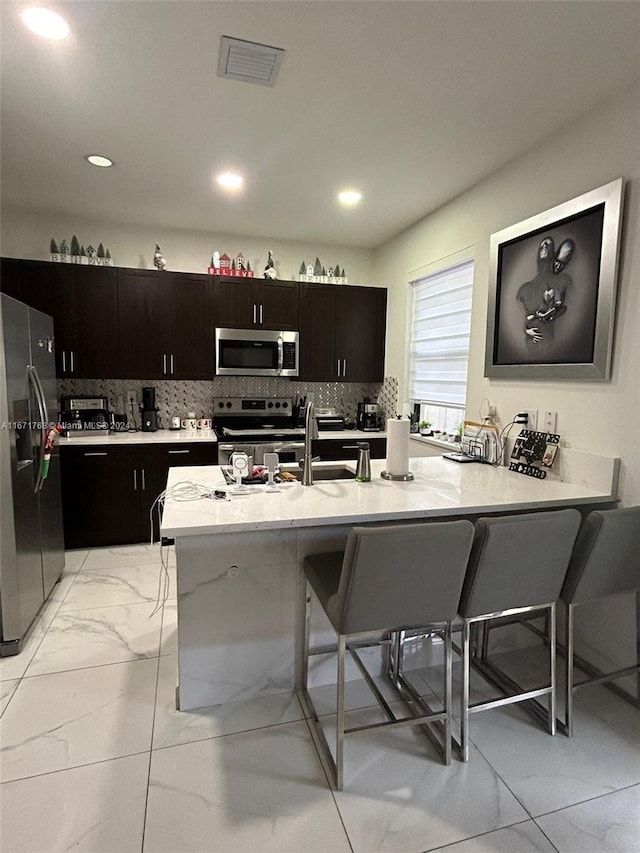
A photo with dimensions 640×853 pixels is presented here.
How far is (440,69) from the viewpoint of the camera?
6.26 ft

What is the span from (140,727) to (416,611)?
1209 millimetres

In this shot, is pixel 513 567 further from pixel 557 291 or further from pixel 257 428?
pixel 257 428

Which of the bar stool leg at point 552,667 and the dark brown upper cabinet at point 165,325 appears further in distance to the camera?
the dark brown upper cabinet at point 165,325

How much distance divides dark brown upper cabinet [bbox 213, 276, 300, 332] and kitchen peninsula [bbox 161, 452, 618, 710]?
88.0 inches

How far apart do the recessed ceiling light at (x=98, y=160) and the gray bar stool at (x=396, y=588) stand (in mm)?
2693

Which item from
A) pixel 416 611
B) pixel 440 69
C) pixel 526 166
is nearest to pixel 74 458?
pixel 416 611

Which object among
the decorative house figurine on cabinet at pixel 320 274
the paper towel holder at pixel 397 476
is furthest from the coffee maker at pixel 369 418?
the paper towel holder at pixel 397 476

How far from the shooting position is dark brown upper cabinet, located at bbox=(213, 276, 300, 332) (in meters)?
3.96

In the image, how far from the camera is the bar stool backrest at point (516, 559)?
1.61 m

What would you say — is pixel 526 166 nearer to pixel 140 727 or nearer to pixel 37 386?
pixel 37 386

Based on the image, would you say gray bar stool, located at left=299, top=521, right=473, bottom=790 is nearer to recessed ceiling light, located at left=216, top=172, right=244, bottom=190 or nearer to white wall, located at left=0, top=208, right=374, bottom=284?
recessed ceiling light, located at left=216, top=172, right=244, bottom=190

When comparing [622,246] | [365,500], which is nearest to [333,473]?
[365,500]

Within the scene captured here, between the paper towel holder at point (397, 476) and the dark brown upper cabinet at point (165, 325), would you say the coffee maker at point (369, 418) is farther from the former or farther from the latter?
the paper towel holder at point (397, 476)

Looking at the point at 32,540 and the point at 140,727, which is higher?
the point at 32,540
